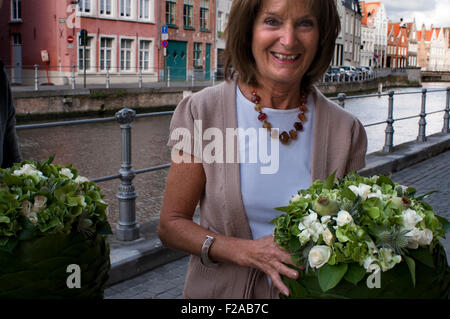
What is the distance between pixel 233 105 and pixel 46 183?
0.58m

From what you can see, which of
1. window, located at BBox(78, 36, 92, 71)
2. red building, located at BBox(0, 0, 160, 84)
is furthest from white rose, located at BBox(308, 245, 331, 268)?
window, located at BBox(78, 36, 92, 71)

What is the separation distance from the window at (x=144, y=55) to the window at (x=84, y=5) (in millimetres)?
3979

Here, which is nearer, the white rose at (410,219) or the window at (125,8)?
the white rose at (410,219)

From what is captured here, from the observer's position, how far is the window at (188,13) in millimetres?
34419

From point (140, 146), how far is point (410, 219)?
40.3 feet

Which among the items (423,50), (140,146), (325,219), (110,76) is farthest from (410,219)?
(423,50)

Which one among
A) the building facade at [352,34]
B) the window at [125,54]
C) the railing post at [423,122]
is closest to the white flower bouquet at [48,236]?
the railing post at [423,122]

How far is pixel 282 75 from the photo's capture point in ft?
4.85

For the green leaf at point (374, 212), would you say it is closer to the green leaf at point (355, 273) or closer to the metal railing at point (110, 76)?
the green leaf at point (355, 273)

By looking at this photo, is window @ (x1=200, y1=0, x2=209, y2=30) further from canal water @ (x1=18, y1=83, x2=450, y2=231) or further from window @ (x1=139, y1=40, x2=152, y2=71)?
canal water @ (x1=18, y1=83, x2=450, y2=231)

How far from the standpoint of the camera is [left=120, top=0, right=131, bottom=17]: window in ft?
98.1

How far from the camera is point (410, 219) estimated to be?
1.00 metres

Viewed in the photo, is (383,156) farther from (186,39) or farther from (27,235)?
(186,39)

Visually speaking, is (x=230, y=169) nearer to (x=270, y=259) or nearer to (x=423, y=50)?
(x=270, y=259)
